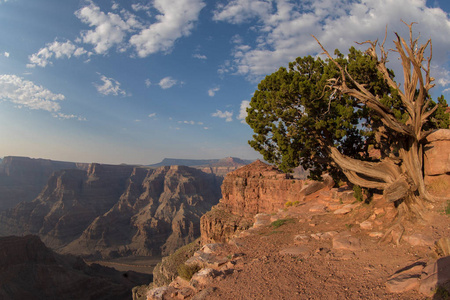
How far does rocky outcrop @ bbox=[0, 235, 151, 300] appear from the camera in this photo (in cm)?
4741

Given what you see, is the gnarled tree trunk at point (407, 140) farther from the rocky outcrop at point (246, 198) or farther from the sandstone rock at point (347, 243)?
the rocky outcrop at point (246, 198)

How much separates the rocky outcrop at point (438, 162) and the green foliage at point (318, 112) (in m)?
1.12

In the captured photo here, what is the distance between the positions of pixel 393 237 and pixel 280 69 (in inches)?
353

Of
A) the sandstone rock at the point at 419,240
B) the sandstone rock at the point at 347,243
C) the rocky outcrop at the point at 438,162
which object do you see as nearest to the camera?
the sandstone rock at the point at 419,240

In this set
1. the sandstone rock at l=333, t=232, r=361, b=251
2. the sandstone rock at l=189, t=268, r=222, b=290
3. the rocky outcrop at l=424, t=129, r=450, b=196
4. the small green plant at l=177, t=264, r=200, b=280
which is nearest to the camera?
the sandstone rock at l=189, t=268, r=222, b=290

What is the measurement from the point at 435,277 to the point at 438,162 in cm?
674

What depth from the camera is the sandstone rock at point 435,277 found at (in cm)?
480

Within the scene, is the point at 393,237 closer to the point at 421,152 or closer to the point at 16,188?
the point at 421,152

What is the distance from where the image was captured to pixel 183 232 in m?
112

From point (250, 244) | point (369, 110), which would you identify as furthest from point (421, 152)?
point (250, 244)

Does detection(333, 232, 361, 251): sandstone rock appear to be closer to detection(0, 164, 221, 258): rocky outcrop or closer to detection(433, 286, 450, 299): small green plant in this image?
detection(433, 286, 450, 299): small green plant

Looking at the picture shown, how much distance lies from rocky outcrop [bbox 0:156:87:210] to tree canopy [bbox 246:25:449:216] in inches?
7013

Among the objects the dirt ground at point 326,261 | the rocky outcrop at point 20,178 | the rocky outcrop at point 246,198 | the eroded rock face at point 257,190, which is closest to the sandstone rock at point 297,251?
the dirt ground at point 326,261

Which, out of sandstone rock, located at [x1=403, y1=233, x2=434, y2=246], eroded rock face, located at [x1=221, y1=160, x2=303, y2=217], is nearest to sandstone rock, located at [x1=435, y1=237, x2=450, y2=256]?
sandstone rock, located at [x1=403, y1=233, x2=434, y2=246]
